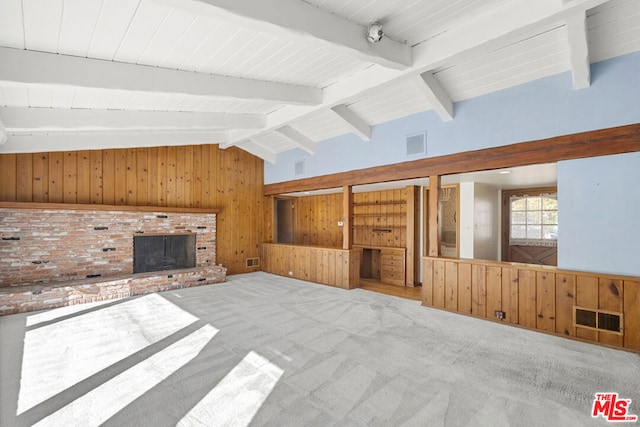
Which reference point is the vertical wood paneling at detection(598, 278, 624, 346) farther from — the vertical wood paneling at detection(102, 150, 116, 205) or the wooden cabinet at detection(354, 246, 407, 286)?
the vertical wood paneling at detection(102, 150, 116, 205)

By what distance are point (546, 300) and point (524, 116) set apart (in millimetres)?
2281

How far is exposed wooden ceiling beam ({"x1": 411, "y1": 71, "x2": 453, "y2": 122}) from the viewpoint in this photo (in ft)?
12.5

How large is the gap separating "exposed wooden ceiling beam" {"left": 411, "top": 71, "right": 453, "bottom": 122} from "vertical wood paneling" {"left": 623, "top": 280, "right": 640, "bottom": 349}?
283cm

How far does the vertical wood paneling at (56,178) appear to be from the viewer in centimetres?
538

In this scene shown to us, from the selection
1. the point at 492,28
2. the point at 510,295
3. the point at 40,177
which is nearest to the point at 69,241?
the point at 40,177

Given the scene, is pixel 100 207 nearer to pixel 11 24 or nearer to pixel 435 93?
pixel 11 24

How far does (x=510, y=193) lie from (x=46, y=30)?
834 centimetres

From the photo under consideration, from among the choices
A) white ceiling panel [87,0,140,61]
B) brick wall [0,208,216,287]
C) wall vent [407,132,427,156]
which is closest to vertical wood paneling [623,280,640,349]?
wall vent [407,132,427,156]

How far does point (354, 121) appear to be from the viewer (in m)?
5.22

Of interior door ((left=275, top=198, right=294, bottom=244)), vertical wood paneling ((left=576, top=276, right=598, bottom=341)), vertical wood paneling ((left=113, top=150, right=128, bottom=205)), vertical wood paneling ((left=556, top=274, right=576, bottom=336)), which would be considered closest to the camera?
vertical wood paneling ((left=576, top=276, right=598, bottom=341))

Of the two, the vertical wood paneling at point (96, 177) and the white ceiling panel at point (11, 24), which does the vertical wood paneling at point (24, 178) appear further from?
the white ceiling panel at point (11, 24)

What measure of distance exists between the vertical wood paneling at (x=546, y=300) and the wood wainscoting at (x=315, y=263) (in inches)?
123

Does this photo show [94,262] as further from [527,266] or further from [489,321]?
[527,266]

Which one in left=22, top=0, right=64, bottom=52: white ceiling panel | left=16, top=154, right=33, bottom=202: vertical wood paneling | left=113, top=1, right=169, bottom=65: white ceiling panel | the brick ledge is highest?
left=113, top=1, right=169, bottom=65: white ceiling panel
